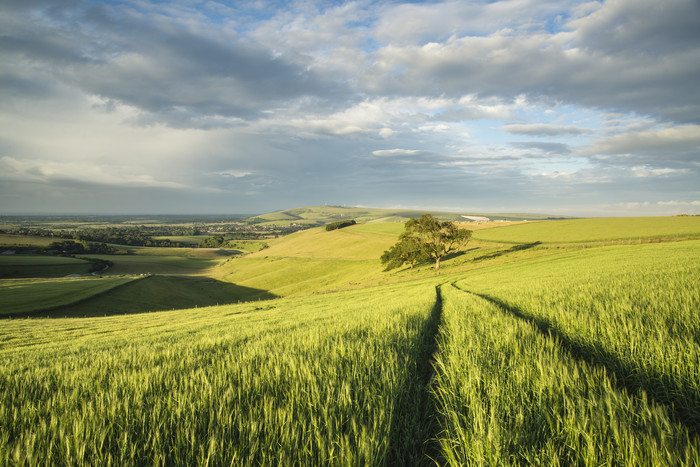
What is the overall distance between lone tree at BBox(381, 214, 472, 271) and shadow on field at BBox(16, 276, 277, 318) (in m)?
28.2

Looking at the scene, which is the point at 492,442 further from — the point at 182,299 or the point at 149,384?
the point at 182,299

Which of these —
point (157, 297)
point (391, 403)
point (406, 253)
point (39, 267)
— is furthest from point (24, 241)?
point (391, 403)

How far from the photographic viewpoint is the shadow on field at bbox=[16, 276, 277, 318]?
40.2m

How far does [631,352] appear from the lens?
3705 millimetres

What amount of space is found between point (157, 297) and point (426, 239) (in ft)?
171

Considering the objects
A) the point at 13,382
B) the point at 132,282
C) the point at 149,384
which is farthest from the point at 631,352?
the point at 132,282

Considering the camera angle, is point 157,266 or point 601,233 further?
point 157,266

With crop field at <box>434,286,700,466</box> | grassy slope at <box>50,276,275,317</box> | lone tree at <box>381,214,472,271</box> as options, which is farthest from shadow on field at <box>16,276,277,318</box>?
crop field at <box>434,286,700,466</box>

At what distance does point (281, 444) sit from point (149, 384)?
6.88 feet

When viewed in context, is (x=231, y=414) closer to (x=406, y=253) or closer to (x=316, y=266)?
(x=406, y=253)

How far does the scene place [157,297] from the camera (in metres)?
52.8

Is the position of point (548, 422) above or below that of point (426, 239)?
above

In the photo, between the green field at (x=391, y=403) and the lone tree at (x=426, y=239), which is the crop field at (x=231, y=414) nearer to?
the green field at (x=391, y=403)

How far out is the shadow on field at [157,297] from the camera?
40.2 metres
